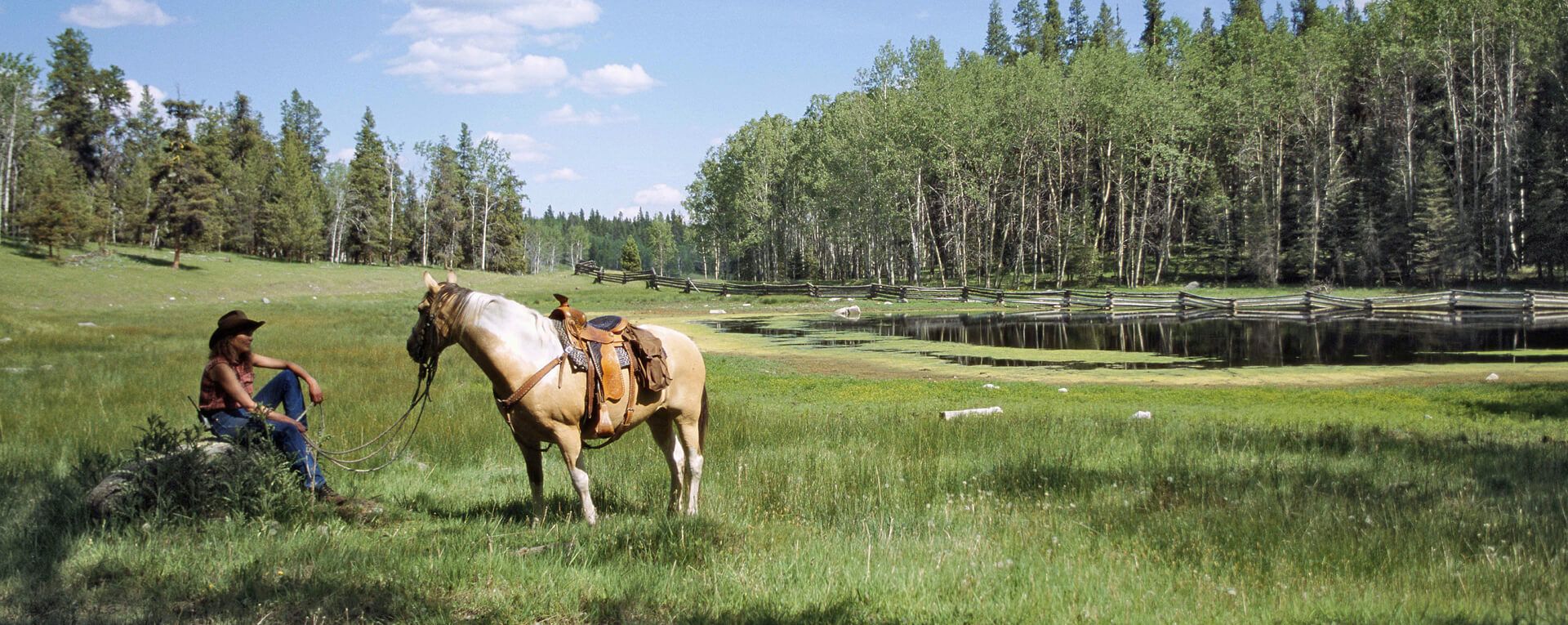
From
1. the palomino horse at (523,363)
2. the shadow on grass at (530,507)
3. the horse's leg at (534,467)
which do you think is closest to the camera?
the palomino horse at (523,363)

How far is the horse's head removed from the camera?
660 cm

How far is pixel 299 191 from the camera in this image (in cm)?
7938

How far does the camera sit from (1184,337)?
98.9 ft

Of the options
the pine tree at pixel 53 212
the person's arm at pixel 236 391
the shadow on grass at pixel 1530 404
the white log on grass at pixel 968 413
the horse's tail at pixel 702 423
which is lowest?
the shadow on grass at pixel 1530 404

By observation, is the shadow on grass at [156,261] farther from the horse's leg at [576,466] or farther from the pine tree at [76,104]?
the horse's leg at [576,466]

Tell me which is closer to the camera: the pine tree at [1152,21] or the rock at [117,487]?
the rock at [117,487]

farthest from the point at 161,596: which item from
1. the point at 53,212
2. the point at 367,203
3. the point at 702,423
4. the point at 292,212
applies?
the point at 367,203

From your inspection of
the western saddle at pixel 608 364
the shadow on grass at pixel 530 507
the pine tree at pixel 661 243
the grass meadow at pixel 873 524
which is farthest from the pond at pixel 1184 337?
the pine tree at pixel 661 243

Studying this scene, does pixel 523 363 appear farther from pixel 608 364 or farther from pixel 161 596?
pixel 161 596

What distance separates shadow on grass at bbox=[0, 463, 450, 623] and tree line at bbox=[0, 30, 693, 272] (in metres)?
61.6

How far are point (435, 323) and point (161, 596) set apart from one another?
2.41 m

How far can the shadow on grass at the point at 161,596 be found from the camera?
181 inches

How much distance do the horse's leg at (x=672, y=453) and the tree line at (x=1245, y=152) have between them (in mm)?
48826

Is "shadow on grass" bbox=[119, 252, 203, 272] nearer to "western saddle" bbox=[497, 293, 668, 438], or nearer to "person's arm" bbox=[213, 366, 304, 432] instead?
"person's arm" bbox=[213, 366, 304, 432]
